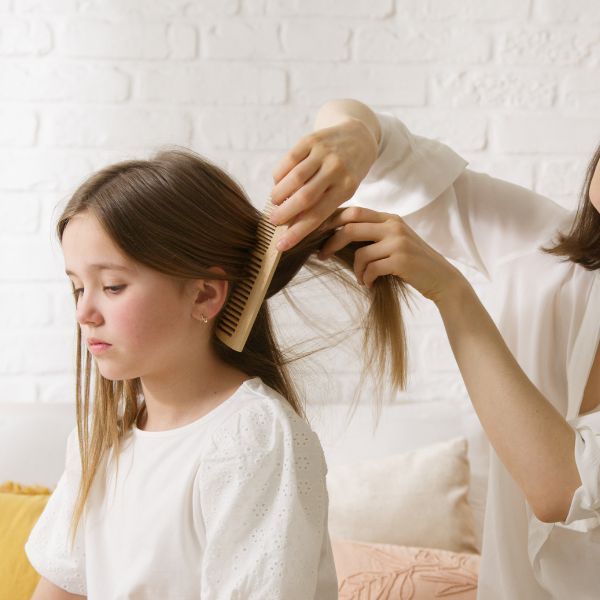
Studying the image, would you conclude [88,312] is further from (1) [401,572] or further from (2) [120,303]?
(1) [401,572]

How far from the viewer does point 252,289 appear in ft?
3.26

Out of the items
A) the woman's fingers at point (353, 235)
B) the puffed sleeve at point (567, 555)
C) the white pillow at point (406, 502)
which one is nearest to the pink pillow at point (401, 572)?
the white pillow at point (406, 502)

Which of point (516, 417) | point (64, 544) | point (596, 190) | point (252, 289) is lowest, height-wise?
point (64, 544)

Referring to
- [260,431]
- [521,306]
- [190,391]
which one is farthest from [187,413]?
[521,306]

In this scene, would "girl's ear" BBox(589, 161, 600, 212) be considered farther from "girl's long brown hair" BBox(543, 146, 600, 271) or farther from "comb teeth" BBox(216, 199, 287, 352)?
"comb teeth" BBox(216, 199, 287, 352)

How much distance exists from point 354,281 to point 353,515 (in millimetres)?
648

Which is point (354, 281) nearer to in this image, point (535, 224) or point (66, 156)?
point (535, 224)

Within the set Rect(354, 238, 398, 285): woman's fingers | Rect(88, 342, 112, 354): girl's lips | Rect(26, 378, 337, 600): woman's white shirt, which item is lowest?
Rect(26, 378, 337, 600): woman's white shirt

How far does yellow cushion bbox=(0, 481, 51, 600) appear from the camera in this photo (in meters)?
1.42

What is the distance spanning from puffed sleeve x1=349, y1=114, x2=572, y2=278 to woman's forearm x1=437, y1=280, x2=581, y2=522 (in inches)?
13.4

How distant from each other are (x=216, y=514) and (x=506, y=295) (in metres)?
0.58

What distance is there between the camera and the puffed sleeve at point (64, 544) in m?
1.15

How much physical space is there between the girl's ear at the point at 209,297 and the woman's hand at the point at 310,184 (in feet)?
0.39

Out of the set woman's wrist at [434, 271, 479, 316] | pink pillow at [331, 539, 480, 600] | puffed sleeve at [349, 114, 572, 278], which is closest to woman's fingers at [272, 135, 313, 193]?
woman's wrist at [434, 271, 479, 316]
